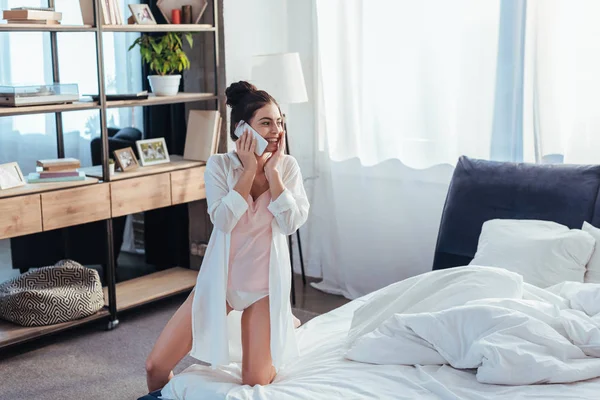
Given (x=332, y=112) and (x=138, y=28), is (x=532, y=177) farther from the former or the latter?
(x=138, y=28)

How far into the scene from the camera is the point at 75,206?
3.71m

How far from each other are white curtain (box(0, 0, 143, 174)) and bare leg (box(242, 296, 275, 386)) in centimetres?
186

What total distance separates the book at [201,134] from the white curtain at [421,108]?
0.70 m

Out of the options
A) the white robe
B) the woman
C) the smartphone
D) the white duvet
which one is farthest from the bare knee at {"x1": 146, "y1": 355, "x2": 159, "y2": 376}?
the smartphone

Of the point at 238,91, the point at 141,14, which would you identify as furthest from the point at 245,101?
the point at 141,14

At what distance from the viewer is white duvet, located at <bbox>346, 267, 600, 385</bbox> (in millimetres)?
2314

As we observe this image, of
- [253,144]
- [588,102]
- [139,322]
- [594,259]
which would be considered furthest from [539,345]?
[139,322]

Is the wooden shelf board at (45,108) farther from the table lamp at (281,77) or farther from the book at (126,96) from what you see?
the table lamp at (281,77)

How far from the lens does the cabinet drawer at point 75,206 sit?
3602 millimetres

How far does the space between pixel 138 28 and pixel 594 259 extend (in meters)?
2.46

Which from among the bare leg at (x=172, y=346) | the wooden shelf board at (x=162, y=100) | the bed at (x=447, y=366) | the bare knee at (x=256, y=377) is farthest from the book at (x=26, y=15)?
the bare knee at (x=256, y=377)

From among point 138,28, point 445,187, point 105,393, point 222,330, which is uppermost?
point 138,28

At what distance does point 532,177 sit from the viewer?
11.2 ft

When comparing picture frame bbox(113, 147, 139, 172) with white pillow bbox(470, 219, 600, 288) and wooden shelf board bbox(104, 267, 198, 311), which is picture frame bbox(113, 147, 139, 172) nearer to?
wooden shelf board bbox(104, 267, 198, 311)
